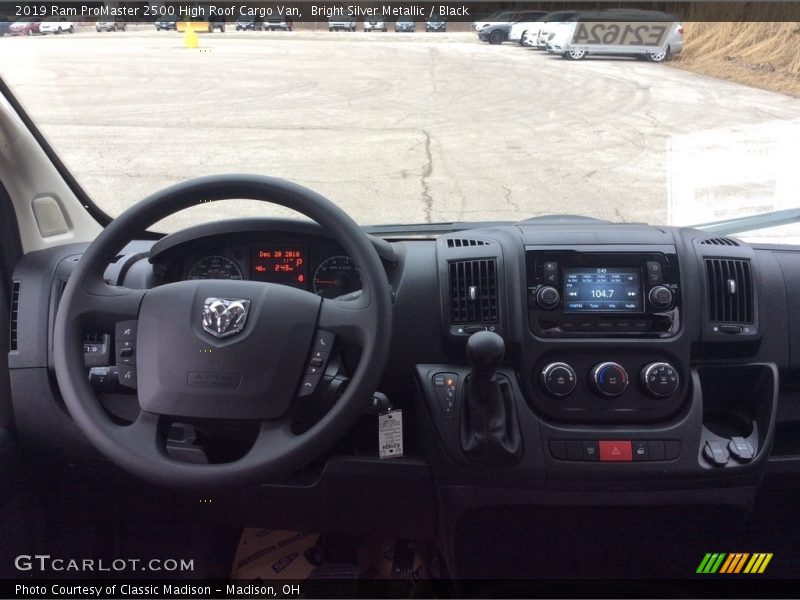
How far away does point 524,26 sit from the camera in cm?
233

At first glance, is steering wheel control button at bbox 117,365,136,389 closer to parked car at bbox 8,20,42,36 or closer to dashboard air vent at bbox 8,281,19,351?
dashboard air vent at bbox 8,281,19,351

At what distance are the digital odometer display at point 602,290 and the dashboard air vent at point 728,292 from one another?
219 millimetres

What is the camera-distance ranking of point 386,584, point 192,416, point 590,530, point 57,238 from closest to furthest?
point 192,416, point 590,530, point 57,238, point 386,584

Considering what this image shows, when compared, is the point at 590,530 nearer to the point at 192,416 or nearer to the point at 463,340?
the point at 463,340

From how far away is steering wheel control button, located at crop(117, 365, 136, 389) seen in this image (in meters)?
1.73

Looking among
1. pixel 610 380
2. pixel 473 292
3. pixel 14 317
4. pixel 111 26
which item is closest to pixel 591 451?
pixel 610 380

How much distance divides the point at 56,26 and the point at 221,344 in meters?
1.44

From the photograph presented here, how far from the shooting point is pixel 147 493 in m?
2.41

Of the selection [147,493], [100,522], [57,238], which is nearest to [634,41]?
[57,238]

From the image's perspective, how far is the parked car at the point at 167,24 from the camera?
228 centimetres

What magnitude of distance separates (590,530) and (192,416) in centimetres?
133

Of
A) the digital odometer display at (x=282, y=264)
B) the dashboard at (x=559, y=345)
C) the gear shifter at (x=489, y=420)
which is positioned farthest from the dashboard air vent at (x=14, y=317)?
the gear shifter at (x=489, y=420)

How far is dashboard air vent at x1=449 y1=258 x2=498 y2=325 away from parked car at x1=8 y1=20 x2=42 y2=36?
5.27 ft

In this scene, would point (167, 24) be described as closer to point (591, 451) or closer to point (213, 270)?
point (213, 270)
